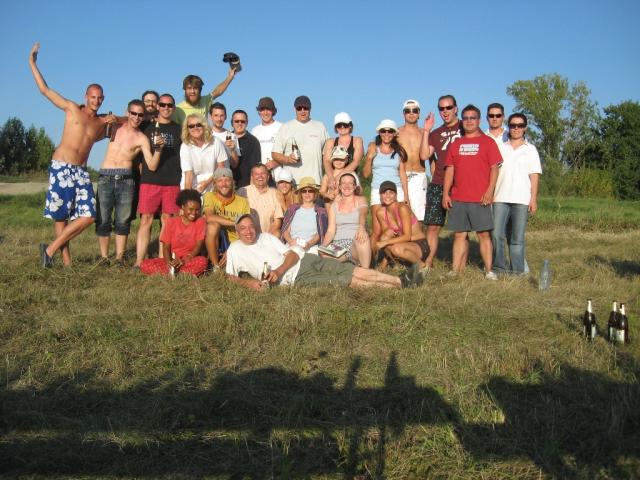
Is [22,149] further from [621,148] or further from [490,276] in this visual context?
[490,276]

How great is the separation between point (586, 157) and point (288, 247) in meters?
41.7

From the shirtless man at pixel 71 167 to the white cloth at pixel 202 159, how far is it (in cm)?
110

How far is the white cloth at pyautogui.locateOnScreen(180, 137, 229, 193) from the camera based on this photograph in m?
8.74

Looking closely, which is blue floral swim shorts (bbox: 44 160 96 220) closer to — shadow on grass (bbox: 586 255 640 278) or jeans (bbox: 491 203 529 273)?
jeans (bbox: 491 203 529 273)

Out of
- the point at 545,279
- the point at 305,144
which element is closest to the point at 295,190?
the point at 305,144

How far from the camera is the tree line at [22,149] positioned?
4703 centimetres

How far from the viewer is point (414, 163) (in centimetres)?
925

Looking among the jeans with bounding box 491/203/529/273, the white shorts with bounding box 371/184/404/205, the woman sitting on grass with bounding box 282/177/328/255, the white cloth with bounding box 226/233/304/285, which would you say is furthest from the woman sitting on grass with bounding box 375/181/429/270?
the white cloth with bounding box 226/233/304/285

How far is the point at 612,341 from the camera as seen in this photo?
552 cm

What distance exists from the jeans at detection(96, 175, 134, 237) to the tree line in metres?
41.1

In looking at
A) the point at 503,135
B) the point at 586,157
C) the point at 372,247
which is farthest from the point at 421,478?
the point at 586,157

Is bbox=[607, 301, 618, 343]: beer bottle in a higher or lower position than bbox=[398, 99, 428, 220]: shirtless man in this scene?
lower

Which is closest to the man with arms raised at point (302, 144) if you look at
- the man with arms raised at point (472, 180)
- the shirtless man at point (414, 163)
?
the shirtless man at point (414, 163)

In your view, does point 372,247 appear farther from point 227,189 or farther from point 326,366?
point 326,366
